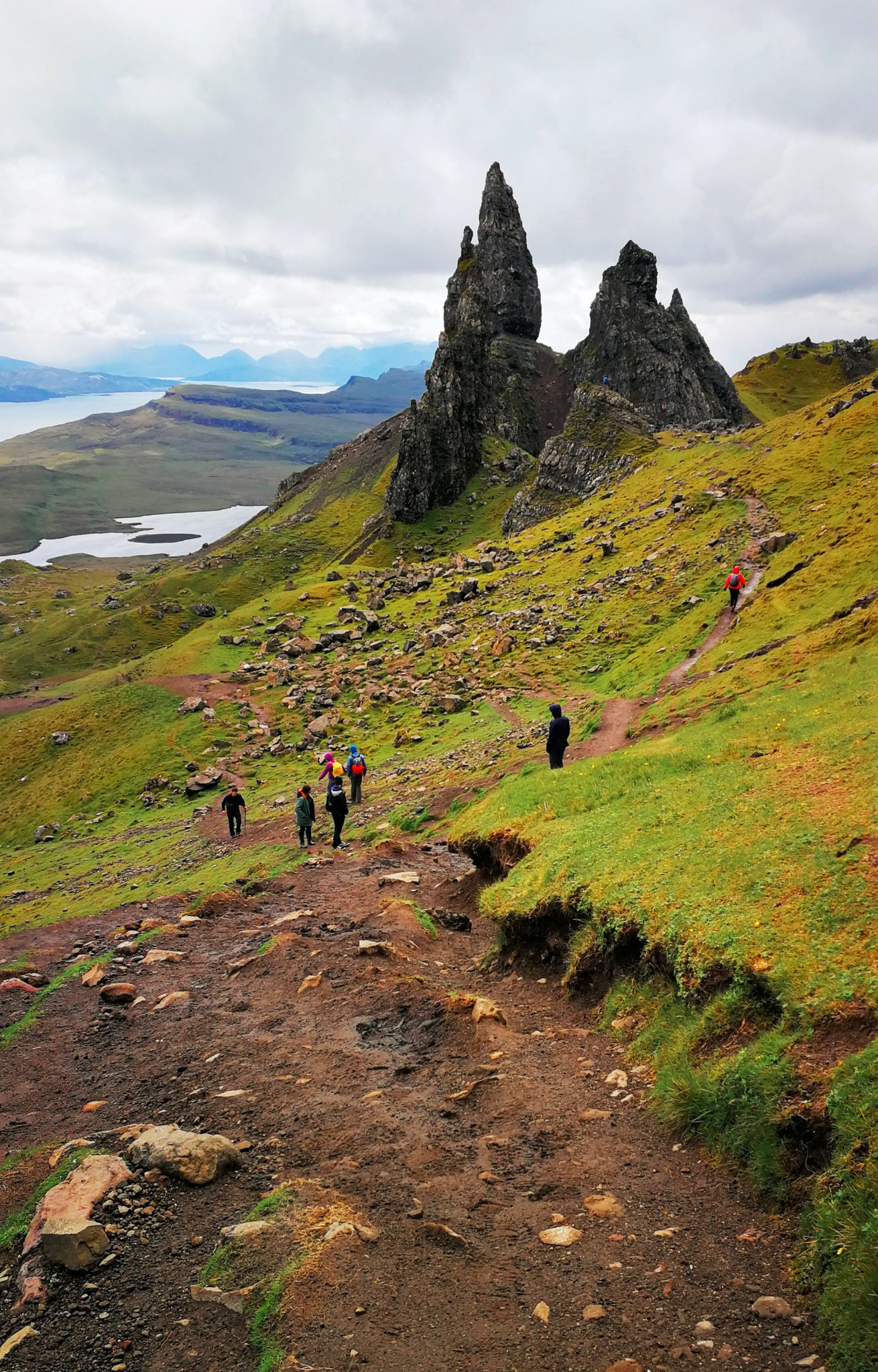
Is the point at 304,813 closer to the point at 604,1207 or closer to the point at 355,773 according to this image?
the point at 355,773

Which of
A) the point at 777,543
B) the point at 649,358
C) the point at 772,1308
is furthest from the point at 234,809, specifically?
the point at 649,358

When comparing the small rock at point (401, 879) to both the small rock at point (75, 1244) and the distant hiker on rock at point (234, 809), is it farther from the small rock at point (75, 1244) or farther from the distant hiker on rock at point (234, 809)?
the distant hiker on rock at point (234, 809)

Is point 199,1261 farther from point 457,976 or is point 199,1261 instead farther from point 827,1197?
point 457,976

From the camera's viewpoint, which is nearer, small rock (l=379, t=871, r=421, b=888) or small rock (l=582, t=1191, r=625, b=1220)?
small rock (l=582, t=1191, r=625, b=1220)

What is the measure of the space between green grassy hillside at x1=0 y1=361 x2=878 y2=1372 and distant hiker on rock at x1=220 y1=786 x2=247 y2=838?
4.38 ft

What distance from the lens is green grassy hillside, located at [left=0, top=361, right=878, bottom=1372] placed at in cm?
948

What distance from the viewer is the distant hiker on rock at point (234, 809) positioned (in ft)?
130

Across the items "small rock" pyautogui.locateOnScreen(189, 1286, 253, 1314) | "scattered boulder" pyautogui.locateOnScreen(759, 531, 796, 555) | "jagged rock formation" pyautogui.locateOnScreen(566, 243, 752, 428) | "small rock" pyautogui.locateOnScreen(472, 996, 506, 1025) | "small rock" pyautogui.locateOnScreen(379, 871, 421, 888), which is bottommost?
"small rock" pyautogui.locateOnScreen(379, 871, 421, 888)

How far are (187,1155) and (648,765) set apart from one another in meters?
16.0

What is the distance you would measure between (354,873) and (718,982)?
1696 cm

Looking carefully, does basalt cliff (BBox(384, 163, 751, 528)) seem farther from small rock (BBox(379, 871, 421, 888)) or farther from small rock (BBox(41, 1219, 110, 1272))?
small rock (BBox(41, 1219, 110, 1272))

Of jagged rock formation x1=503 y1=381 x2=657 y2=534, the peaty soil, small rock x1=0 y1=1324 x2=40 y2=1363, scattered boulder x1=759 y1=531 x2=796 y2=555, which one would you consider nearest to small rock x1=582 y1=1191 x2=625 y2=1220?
the peaty soil

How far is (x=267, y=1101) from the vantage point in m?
12.5

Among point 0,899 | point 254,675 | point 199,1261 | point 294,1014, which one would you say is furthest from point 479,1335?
point 254,675
